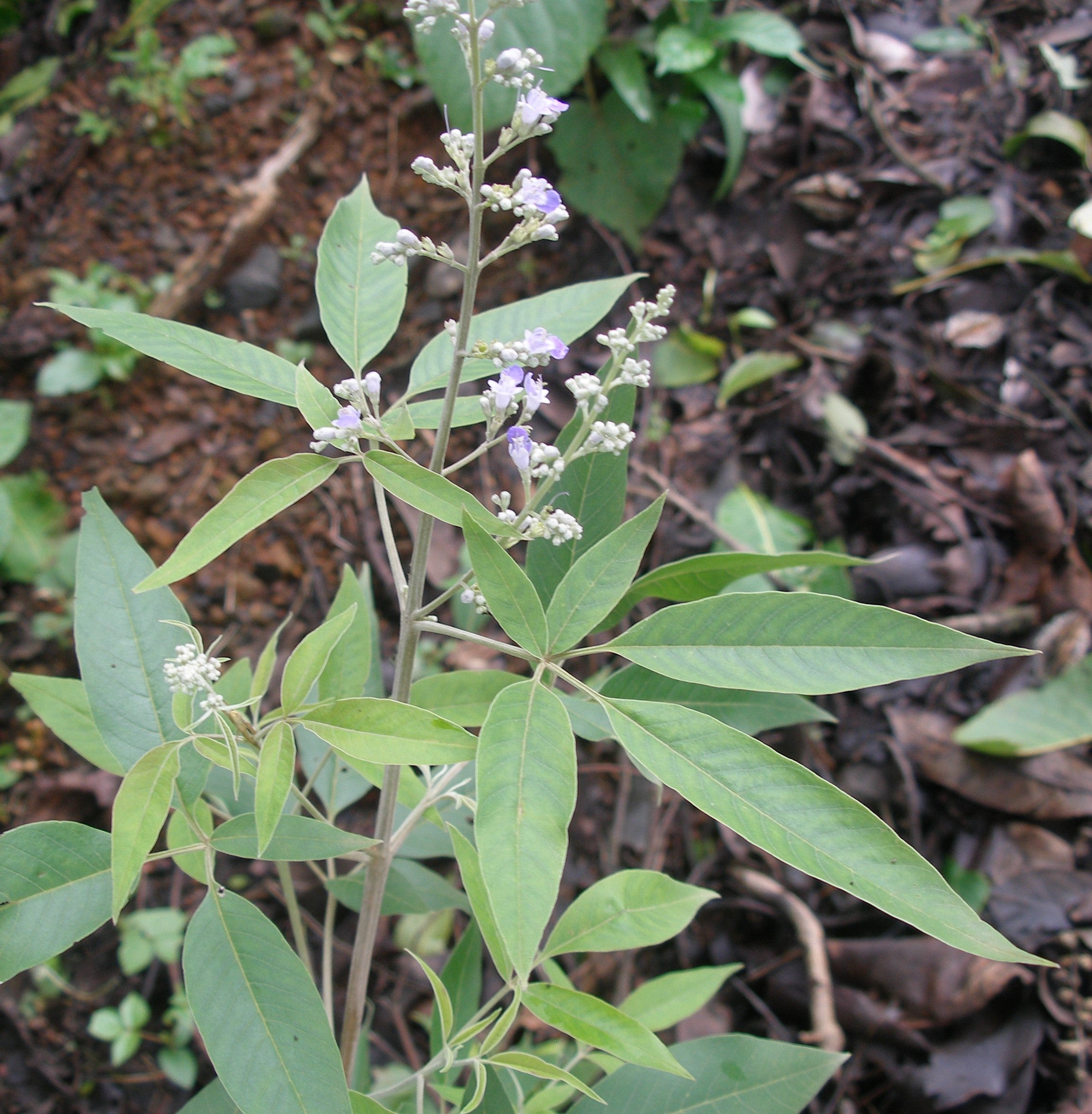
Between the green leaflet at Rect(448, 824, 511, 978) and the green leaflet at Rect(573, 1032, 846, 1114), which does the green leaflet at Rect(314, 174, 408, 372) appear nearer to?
the green leaflet at Rect(448, 824, 511, 978)

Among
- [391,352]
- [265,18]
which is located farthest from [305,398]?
[265,18]

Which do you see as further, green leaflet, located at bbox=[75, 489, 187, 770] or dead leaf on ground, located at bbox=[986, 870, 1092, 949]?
dead leaf on ground, located at bbox=[986, 870, 1092, 949]

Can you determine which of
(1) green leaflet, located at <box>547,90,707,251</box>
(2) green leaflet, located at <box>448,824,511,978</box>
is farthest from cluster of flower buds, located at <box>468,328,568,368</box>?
(1) green leaflet, located at <box>547,90,707,251</box>

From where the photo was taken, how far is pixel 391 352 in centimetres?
230

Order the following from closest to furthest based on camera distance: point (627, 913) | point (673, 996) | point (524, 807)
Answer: point (524, 807)
point (627, 913)
point (673, 996)

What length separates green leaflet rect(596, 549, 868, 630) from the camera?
752 millimetres

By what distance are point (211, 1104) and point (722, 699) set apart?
0.71 m

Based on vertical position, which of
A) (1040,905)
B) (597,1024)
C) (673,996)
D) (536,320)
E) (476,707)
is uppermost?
(536,320)

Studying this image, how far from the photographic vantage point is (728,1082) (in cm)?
90

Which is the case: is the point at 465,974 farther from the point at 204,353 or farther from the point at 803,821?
the point at 204,353

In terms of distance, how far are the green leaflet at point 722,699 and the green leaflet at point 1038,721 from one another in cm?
98

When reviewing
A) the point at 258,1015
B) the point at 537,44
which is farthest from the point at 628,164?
the point at 258,1015

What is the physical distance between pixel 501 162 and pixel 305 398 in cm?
214

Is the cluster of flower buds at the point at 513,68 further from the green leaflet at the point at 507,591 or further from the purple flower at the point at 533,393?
the green leaflet at the point at 507,591
